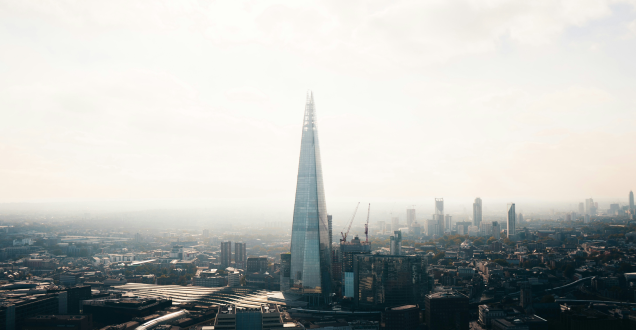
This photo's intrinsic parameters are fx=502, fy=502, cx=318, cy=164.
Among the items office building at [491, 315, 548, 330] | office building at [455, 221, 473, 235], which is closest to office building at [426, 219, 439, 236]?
office building at [455, 221, 473, 235]

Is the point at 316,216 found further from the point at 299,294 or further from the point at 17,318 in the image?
the point at 17,318

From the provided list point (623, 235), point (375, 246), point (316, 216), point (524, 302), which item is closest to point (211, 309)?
point (316, 216)

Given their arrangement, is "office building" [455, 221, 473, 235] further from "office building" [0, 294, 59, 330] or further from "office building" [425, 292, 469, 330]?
"office building" [0, 294, 59, 330]

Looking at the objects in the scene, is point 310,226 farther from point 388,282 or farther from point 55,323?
point 55,323

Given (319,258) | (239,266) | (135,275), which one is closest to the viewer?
(319,258)

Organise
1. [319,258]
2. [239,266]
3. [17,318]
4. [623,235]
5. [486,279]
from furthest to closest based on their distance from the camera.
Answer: [623,235], [239,266], [486,279], [319,258], [17,318]

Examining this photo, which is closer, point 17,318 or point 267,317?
point 267,317

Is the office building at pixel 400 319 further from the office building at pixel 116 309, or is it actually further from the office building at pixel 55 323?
the office building at pixel 55 323
